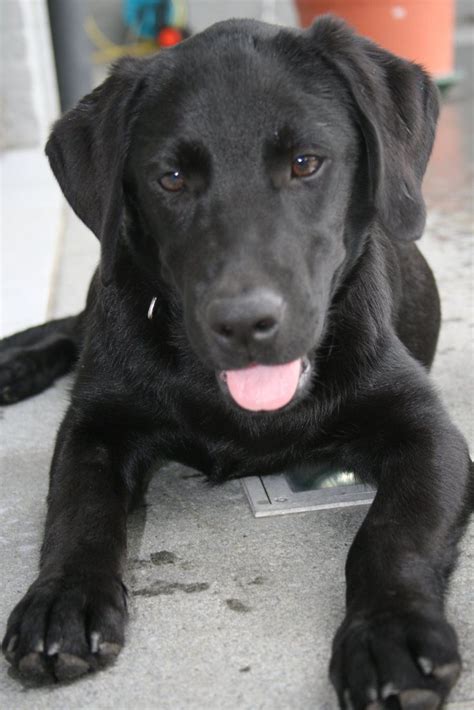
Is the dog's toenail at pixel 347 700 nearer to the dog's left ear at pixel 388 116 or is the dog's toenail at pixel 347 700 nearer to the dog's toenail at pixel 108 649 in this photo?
the dog's toenail at pixel 108 649

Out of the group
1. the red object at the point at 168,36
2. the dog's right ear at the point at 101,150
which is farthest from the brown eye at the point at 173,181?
the red object at the point at 168,36

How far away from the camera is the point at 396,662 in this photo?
64.0 inches

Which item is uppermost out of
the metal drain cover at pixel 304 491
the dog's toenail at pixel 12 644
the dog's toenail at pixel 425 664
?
the dog's toenail at pixel 425 664

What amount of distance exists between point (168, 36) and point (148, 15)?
905 millimetres

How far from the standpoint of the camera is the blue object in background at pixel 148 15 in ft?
37.4

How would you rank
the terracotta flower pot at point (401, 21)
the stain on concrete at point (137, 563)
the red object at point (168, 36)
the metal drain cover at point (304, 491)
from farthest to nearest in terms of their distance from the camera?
1. the red object at point (168, 36)
2. the terracotta flower pot at point (401, 21)
3. the metal drain cover at point (304, 491)
4. the stain on concrete at point (137, 563)

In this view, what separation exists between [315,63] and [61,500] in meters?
1.04

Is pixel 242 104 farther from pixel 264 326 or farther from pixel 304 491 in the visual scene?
pixel 304 491

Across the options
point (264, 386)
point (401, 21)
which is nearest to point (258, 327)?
point (264, 386)

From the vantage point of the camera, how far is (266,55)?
7.07 ft

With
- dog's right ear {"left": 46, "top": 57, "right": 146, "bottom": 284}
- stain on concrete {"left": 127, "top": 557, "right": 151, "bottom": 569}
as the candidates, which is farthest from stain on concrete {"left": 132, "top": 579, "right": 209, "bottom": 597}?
dog's right ear {"left": 46, "top": 57, "right": 146, "bottom": 284}

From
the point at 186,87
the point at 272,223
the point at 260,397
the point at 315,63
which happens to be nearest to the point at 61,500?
the point at 260,397

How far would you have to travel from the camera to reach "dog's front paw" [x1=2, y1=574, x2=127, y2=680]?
177cm

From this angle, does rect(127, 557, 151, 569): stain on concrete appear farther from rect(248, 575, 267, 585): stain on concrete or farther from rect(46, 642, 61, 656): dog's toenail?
rect(46, 642, 61, 656): dog's toenail
